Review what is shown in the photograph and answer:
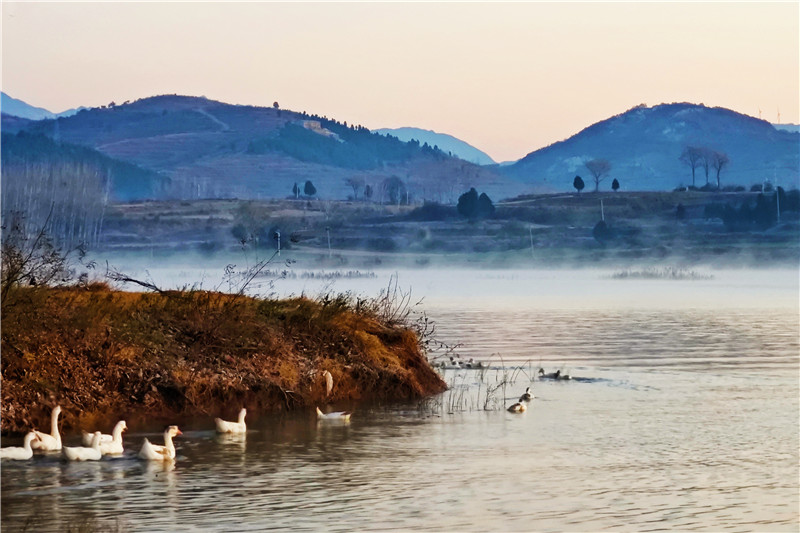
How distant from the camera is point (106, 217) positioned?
485 ft

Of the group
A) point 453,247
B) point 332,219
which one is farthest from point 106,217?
point 453,247

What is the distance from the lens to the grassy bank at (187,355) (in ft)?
63.4

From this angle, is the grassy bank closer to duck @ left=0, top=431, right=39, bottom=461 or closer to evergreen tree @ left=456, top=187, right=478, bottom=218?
duck @ left=0, top=431, right=39, bottom=461

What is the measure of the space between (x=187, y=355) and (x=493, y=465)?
5946 mm

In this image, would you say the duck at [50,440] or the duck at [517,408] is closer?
the duck at [50,440]

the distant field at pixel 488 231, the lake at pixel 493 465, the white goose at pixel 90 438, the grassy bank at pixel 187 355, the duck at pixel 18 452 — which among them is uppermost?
the distant field at pixel 488 231

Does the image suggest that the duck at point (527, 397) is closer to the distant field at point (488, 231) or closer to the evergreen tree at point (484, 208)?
the distant field at point (488, 231)

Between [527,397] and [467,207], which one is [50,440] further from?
[467,207]

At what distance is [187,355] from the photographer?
2134 centimetres

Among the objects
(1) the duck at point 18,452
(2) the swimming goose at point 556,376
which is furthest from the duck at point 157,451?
(2) the swimming goose at point 556,376

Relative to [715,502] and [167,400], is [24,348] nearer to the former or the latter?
[167,400]

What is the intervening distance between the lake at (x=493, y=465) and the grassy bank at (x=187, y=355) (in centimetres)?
65

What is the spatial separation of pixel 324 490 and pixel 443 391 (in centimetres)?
937

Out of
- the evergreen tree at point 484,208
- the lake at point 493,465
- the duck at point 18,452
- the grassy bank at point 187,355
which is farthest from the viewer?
the evergreen tree at point 484,208
